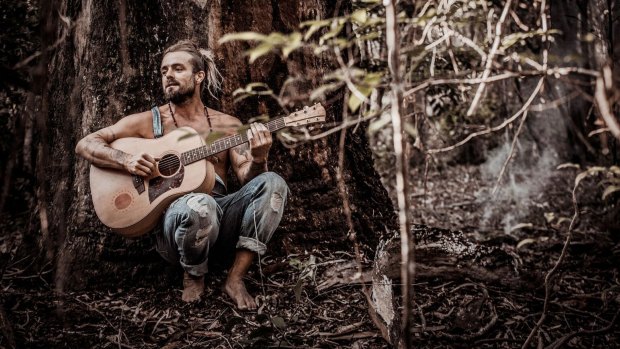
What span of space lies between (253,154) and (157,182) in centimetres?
61

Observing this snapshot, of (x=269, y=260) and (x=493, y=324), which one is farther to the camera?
(x=269, y=260)

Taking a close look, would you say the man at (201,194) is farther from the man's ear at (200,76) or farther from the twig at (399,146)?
the twig at (399,146)

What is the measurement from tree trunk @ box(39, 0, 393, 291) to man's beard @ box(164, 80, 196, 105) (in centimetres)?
29

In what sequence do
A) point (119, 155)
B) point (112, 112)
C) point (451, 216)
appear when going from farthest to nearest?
point (451, 216) < point (112, 112) < point (119, 155)

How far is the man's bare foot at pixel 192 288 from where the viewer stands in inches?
117

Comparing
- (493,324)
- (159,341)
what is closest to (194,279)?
(159,341)

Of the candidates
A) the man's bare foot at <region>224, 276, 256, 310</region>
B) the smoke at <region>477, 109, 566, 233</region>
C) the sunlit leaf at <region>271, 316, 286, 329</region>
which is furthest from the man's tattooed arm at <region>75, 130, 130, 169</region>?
the smoke at <region>477, 109, 566, 233</region>

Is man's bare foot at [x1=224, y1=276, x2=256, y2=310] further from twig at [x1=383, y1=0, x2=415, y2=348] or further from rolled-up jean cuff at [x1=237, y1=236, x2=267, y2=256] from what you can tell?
twig at [x1=383, y1=0, x2=415, y2=348]

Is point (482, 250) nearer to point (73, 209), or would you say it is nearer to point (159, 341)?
point (159, 341)

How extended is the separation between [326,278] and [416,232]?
0.68m

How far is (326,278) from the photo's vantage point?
316cm

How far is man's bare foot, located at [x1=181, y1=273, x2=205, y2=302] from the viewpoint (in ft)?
9.76

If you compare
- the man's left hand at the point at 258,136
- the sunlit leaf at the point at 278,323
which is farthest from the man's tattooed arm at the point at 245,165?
the sunlit leaf at the point at 278,323

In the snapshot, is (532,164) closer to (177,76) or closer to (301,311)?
(301,311)
